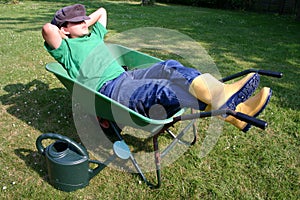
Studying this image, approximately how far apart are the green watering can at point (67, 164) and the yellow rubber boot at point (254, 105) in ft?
3.27

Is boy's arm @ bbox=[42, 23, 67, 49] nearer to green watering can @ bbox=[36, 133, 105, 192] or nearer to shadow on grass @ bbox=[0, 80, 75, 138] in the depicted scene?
green watering can @ bbox=[36, 133, 105, 192]

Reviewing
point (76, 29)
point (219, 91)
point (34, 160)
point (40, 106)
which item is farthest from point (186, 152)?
point (40, 106)

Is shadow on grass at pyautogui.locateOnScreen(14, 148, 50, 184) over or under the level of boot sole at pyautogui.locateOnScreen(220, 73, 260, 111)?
under

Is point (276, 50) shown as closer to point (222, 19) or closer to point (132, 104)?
point (222, 19)

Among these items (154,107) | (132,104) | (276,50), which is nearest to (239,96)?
(154,107)

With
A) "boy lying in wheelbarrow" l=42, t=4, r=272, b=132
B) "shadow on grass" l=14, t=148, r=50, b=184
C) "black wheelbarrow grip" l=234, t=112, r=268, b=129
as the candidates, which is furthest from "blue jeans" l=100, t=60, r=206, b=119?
"shadow on grass" l=14, t=148, r=50, b=184

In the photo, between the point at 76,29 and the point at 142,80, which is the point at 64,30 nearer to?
the point at 76,29

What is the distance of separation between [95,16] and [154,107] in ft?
4.12

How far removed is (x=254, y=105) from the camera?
185cm

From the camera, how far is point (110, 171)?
2318 mm

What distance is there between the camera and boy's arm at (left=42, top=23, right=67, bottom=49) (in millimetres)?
2174

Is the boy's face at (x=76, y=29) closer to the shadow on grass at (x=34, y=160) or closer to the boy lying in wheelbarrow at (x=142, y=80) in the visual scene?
the boy lying in wheelbarrow at (x=142, y=80)

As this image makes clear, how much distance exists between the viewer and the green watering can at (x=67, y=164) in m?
1.93

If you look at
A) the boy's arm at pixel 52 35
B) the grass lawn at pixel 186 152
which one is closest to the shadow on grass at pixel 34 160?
the grass lawn at pixel 186 152
